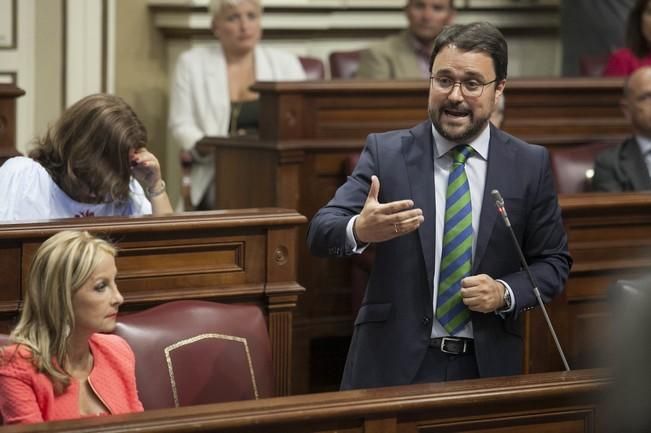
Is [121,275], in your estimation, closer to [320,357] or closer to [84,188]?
[84,188]

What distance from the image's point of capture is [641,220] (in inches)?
169

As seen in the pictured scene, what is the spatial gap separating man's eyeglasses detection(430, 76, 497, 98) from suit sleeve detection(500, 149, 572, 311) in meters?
0.23

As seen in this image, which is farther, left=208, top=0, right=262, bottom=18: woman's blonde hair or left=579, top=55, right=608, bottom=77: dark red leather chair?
left=579, top=55, right=608, bottom=77: dark red leather chair

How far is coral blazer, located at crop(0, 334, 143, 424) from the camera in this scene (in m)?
2.85

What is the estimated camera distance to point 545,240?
3070mm

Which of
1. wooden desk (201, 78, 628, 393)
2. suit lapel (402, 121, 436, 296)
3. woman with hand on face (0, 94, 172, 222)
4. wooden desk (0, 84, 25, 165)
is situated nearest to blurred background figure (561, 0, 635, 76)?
wooden desk (201, 78, 628, 393)

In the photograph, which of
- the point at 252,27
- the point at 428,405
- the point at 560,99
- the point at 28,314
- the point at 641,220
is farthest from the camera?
the point at 252,27

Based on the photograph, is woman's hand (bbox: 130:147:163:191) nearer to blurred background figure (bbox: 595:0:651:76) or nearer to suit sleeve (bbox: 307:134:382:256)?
suit sleeve (bbox: 307:134:382:256)

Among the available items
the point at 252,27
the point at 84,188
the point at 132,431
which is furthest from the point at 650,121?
the point at 132,431

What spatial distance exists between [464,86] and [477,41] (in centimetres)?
11

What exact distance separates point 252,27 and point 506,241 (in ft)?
11.2

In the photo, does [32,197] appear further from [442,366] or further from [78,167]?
[442,366]

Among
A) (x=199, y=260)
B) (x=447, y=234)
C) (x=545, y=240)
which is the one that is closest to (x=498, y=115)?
(x=199, y=260)

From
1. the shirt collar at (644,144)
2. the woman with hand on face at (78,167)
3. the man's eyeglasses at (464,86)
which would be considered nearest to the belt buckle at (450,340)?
the man's eyeglasses at (464,86)
